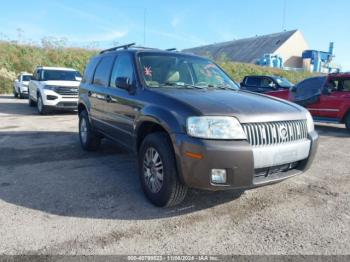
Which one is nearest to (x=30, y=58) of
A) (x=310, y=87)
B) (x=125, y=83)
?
(x=310, y=87)

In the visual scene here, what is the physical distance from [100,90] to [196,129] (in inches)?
110

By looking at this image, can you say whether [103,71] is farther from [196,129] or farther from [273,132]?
[273,132]

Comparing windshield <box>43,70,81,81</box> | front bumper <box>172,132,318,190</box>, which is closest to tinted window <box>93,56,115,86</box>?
front bumper <box>172,132,318,190</box>

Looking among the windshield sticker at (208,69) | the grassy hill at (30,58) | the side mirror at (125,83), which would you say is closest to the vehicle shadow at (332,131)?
the windshield sticker at (208,69)

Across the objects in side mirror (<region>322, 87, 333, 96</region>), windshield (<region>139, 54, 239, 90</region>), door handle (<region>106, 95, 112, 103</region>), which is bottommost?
door handle (<region>106, 95, 112, 103</region>)

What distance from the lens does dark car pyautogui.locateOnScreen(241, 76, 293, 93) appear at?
14289mm

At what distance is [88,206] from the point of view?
3.84 m

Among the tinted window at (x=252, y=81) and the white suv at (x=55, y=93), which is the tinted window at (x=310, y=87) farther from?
the white suv at (x=55, y=93)

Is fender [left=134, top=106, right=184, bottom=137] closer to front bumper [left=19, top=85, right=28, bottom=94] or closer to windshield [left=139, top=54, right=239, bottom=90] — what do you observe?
windshield [left=139, top=54, right=239, bottom=90]

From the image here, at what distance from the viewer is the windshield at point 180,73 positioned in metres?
4.41

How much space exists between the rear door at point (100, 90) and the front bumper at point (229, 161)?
7.86 feet

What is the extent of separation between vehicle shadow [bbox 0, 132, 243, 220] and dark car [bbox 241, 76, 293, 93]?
9.70 meters

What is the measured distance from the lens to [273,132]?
11.4 feet

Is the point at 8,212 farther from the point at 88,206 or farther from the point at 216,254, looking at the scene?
the point at 216,254
